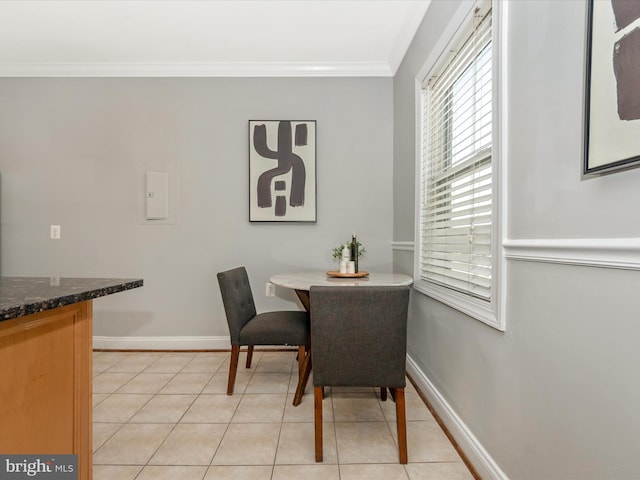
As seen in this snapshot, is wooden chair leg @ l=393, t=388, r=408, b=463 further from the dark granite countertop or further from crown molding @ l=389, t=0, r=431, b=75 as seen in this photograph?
crown molding @ l=389, t=0, r=431, b=75

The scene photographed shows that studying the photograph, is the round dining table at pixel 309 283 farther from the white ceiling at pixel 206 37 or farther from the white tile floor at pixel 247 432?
the white ceiling at pixel 206 37

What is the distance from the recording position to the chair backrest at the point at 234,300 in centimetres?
212

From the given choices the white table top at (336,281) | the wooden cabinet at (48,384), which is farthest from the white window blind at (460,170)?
the wooden cabinet at (48,384)

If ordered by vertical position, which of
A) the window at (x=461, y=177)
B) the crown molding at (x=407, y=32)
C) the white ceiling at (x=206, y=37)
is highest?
the white ceiling at (x=206, y=37)

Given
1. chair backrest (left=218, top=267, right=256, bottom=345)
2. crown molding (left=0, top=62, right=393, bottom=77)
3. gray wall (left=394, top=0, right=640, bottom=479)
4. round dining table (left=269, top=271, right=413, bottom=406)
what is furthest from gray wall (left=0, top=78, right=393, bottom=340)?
gray wall (left=394, top=0, right=640, bottom=479)

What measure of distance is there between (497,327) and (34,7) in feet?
10.7

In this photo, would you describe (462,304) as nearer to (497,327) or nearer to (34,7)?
(497,327)

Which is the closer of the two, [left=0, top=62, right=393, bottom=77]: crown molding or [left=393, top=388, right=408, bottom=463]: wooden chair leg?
[left=393, top=388, right=408, bottom=463]: wooden chair leg

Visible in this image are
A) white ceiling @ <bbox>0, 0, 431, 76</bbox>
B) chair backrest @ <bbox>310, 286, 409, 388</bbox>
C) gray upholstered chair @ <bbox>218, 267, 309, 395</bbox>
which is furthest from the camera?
white ceiling @ <bbox>0, 0, 431, 76</bbox>

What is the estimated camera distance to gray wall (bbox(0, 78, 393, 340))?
9.78 feet

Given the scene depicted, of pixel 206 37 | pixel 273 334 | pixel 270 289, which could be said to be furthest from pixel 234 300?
pixel 206 37

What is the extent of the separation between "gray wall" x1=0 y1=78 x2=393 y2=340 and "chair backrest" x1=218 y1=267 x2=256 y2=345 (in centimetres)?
63

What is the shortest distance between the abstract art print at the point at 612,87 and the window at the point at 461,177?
18.3 inches

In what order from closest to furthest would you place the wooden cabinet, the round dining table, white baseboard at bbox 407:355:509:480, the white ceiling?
the wooden cabinet, white baseboard at bbox 407:355:509:480, the round dining table, the white ceiling
